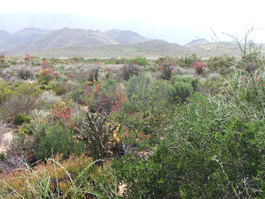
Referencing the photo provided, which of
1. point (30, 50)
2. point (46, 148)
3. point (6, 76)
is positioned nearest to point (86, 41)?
point (30, 50)

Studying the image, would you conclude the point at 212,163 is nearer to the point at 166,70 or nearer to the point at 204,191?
the point at 204,191

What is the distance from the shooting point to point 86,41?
16338 centimetres

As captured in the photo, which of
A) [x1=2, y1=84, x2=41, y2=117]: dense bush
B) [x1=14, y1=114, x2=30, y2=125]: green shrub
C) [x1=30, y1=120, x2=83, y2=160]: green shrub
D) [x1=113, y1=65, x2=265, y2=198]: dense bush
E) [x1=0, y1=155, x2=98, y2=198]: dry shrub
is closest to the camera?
[x1=113, y1=65, x2=265, y2=198]: dense bush

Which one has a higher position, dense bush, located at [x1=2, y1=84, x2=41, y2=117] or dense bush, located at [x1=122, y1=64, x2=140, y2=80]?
dense bush, located at [x1=122, y1=64, x2=140, y2=80]

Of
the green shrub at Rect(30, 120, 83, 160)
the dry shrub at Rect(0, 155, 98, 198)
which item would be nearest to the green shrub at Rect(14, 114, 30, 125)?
the green shrub at Rect(30, 120, 83, 160)

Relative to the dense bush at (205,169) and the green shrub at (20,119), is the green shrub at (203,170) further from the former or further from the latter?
the green shrub at (20,119)

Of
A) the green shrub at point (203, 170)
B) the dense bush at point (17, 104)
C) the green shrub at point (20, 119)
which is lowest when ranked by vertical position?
the green shrub at point (20, 119)

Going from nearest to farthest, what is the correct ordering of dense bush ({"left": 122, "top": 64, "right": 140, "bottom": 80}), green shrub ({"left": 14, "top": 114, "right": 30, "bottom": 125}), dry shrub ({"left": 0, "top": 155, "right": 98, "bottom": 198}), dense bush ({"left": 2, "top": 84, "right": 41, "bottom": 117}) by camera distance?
1. dry shrub ({"left": 0, "top": 155, "right": 98, "bottom": 198})
2. green shrub ({"left": 14, "top": 114, "right": 30, "bottom": 125})
3. dense bush ({"left": 2, "top": 84, "right": 41, "bottom": 117})
4. dense bush ({"left": 122, "top": 64, "right": 140, "bottom": 80})

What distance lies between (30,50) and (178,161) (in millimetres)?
214151

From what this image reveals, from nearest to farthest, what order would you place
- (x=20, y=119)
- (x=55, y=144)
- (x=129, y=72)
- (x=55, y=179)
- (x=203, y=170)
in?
(x=203, y=170) < (x=55, y=179) < (x=55, y=144) < (x=20, y=119) < (x=129, y=72)

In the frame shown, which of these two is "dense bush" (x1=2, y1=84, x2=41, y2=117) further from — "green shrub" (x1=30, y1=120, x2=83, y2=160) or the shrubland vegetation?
"green shrub" (x1=30, y1=120, x2=83, y2=160)

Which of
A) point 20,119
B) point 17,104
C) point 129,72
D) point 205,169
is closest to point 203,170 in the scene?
point 205,169

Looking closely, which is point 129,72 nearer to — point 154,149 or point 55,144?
point 55,144

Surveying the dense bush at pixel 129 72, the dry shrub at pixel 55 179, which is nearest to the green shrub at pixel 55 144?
the dry shrub at pixel 55 179
